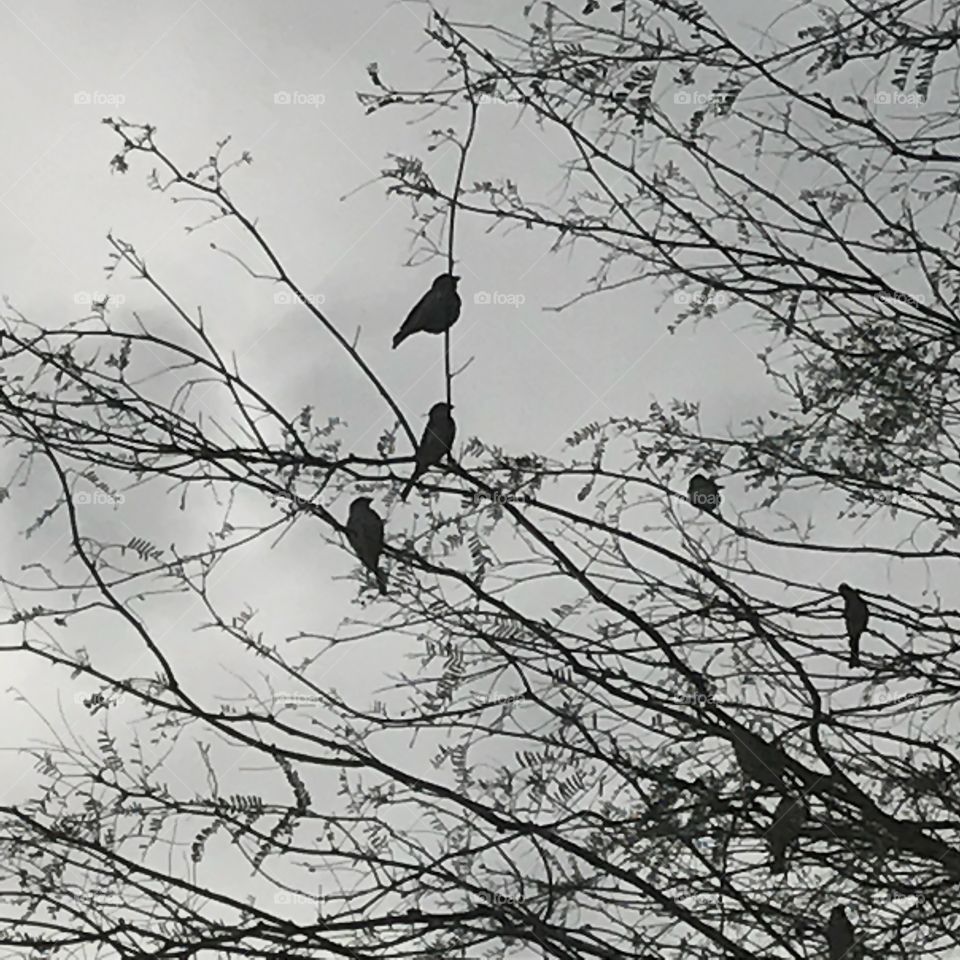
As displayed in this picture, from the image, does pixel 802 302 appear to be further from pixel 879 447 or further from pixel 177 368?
pixel 177 368

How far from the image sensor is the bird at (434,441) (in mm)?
2793

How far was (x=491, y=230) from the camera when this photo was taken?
131 inches

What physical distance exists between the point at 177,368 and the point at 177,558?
1.34 ft

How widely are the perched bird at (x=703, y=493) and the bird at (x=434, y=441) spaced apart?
662 millimetres

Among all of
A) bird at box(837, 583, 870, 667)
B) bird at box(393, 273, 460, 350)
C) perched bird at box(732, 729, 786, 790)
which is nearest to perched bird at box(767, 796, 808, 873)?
perched bird at box(732, 729, 786, 790)

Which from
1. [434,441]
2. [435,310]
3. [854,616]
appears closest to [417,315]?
[435,310]

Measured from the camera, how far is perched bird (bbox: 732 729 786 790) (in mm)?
2719

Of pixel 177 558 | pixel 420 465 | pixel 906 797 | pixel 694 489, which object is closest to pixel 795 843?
pixel 906 797

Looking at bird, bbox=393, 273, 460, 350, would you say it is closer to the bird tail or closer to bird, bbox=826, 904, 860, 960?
the bird tail

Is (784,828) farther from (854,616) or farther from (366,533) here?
(366,533)

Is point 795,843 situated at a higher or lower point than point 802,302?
lower

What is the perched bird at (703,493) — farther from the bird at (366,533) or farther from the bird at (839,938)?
the bird at (839,938)

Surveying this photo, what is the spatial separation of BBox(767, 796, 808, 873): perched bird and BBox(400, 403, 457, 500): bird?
96cm

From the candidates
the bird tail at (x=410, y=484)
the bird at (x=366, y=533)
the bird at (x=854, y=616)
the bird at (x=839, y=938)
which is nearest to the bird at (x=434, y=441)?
the bird tail at (x=410, y=484)
